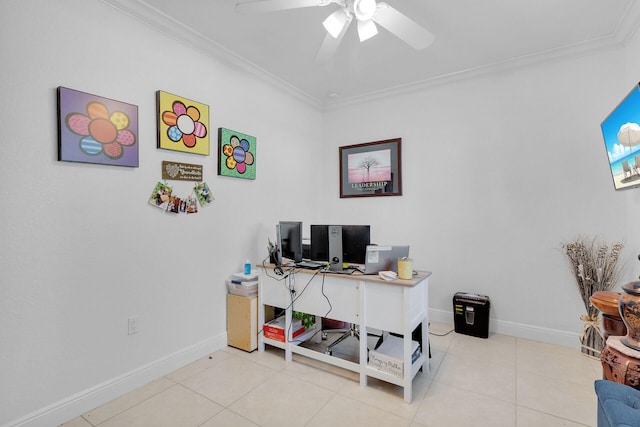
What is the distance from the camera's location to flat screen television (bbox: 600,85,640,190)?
5.16 feet

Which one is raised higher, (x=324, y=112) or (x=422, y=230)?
(x=324, y=112)

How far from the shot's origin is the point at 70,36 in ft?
5.91

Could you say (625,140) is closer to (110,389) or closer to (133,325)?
(133,325)

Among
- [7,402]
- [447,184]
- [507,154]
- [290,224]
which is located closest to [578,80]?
[507,154]

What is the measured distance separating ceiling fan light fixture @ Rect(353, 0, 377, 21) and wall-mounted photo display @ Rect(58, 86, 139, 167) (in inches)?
65.3

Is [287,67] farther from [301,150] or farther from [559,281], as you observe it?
[559,281]

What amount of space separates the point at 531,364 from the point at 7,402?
11.6 feet

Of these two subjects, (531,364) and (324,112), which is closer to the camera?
(531,364)

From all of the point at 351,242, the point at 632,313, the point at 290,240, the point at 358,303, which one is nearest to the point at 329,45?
the point at 351,242

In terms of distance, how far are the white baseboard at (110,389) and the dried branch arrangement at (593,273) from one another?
3.27 meters

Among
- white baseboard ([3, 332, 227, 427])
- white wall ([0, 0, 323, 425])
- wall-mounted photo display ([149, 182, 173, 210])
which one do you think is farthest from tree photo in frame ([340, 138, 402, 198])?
white baseboard ([3, 332, 227, 427])

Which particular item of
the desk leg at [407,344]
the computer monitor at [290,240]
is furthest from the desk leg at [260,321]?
the desk leg at [407,344]

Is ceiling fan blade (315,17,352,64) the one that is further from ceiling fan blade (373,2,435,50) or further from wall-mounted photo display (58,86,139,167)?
wall-mounted photo display (58,86,139,167)

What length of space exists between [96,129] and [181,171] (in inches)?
24.8
